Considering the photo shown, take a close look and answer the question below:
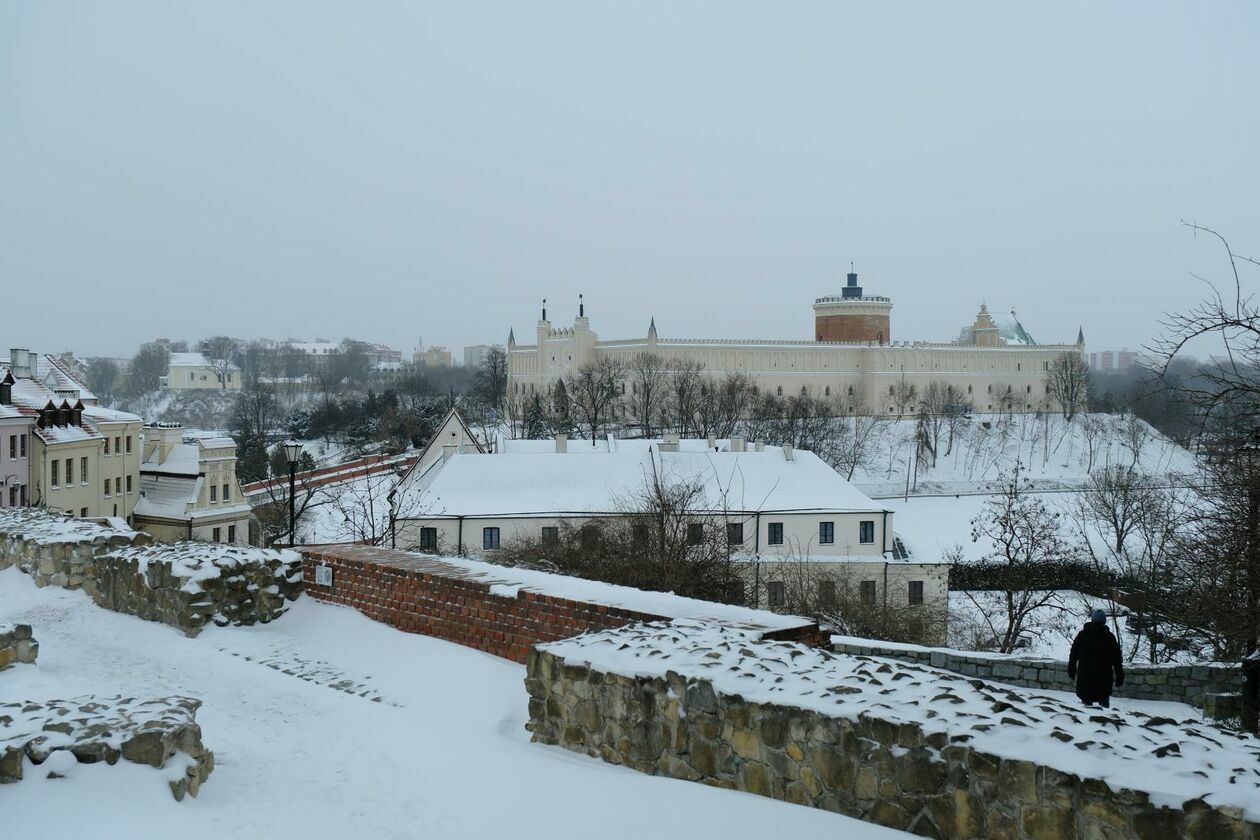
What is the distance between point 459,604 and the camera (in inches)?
350

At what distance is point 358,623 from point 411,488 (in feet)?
68.9

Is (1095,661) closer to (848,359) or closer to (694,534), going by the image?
(694,534)

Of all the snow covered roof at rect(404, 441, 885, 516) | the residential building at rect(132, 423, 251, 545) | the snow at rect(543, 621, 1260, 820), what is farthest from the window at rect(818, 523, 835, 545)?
the snow at rect(543, 621, 1260, 820)

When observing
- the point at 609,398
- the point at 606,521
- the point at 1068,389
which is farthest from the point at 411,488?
the point at 1068,389

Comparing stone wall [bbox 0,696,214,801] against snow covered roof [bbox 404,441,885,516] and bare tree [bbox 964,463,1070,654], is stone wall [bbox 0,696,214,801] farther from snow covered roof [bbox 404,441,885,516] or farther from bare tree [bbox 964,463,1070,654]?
snow covered roof [bbox 404,441,885,516]

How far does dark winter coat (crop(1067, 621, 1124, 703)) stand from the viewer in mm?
7812

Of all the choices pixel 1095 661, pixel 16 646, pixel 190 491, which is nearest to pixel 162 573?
pixel 16 646

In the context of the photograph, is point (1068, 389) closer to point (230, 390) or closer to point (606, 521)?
point (606, 521)

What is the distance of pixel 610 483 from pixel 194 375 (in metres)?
110

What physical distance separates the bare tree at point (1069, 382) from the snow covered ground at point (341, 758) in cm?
8006

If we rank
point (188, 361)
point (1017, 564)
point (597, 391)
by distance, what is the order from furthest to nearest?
1. point (188, 361)
2. point (597, 391)
3. point (1017, 564)

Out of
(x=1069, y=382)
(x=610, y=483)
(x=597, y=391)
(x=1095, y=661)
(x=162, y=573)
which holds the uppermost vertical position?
(x=1069, y=382)

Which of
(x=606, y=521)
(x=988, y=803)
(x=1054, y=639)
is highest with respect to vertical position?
(x=988, y=803)

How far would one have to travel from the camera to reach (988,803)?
434 centimetres
